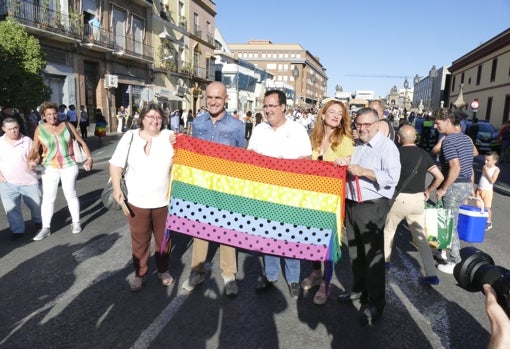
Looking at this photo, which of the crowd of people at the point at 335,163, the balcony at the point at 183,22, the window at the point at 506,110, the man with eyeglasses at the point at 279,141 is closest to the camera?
the crowd of people at the point at 335,163

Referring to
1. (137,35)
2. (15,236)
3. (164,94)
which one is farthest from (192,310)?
(164,94)

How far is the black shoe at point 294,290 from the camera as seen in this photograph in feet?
12.1

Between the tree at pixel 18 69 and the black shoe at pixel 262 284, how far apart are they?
11.3m

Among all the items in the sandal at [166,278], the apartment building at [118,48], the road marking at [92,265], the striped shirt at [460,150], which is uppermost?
the apartment building at [118,48]

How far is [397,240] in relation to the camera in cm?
562

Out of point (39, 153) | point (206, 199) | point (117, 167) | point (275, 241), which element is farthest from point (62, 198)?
point (275, 241)

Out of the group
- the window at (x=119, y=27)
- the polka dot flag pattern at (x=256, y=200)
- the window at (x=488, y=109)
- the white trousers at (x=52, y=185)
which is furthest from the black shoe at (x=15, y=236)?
the window at (x=488, y=109)

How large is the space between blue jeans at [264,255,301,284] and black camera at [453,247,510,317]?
2.21 m

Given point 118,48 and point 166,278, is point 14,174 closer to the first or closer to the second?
point 166,278

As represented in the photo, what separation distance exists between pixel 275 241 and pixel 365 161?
111cm

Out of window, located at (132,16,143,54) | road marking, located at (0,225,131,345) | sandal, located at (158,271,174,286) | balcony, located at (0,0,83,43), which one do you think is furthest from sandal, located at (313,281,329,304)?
window, located at (132,16,143,54)

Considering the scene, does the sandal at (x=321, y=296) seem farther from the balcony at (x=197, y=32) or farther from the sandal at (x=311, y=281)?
the balcony at (x=197, y=32)

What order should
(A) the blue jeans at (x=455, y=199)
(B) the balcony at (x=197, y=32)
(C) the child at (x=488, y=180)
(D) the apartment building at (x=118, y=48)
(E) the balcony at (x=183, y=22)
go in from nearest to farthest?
(A) the blue jeans at (x=455, y=199)
(C) the child at (x=488, y=180)
(D) the apartment building at (x=118, y=48)
(E) the balcony at (x=183, y=22)
(B) the balcony at (x=197, y=32)

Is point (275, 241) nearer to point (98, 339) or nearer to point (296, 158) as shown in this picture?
point (296, 158)
